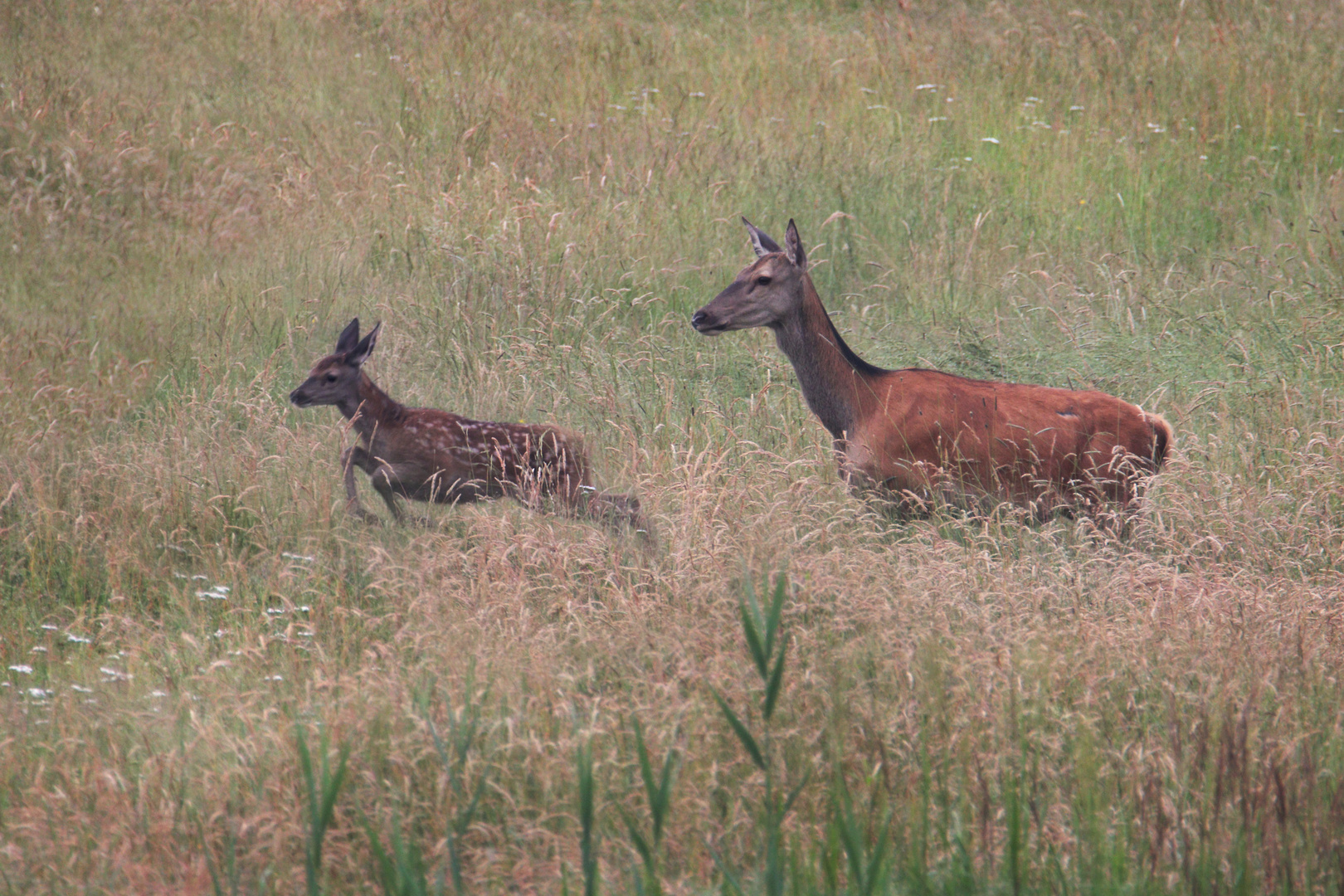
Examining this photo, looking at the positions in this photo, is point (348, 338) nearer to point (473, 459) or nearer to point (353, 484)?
point (353, 484)

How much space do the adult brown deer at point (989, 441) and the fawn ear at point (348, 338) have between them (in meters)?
2.50

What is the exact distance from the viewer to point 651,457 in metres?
6.20

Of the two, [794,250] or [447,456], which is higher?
[794,250]

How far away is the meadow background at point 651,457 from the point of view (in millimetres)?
3236

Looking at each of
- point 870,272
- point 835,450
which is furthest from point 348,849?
point 870,272

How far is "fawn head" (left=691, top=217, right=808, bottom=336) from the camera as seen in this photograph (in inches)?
250

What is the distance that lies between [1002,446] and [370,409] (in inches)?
120

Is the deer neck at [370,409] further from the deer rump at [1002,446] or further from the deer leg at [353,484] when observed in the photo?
the deer rump at [1002,446]

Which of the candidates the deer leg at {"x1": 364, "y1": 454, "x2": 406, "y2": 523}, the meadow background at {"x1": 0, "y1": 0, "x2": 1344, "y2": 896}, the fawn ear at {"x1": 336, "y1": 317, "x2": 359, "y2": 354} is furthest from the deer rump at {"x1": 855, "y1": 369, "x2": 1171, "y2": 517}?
the fawn ear at {"x1": 336, "y1": 317, "x2": 359, "y2": 354}

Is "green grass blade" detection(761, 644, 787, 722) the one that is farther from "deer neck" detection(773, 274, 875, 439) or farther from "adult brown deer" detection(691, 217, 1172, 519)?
"deer neck" detection(773, 274, 875, 439)

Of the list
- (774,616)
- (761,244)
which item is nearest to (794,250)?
(761,244)

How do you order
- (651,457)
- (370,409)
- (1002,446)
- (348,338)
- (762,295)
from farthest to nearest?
(348,338), (370,409), (762,295), (651,457), (1002,446)

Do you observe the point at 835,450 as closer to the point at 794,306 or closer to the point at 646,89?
the point at 794,306

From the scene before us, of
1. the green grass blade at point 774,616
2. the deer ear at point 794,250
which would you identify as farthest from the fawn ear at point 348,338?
the green grass blade at point 774,616
